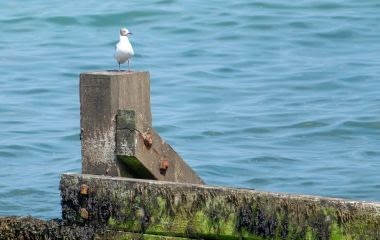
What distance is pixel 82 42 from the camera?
21.3 m

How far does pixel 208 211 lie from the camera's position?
5.80 metres

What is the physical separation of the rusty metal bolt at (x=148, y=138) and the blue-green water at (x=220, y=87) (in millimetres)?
3481

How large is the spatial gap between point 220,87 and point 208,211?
10.8 m

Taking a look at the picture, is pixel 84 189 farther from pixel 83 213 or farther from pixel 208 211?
pixel 208 211

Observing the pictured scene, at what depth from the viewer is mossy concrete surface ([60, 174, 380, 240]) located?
214 inches

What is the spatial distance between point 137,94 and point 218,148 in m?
6.66

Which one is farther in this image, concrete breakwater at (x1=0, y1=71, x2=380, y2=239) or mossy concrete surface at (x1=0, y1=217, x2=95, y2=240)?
mossy concrete surface at (x1=0, y1=217, x2=95, y2=240)

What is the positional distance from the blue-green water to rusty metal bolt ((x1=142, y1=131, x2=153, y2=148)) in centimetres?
348

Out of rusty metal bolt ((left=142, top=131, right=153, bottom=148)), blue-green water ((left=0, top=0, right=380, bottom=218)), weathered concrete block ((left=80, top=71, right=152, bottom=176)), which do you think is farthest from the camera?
blue-green water ((left=0, top=0, right=380, bottom=218))

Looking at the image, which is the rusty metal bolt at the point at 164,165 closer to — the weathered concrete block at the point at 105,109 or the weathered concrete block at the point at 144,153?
the weathered concrete block at the point at 144,153

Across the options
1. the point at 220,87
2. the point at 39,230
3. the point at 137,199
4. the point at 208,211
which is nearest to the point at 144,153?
the point at 137,199

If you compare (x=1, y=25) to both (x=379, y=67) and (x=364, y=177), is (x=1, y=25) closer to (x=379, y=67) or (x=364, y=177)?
(x=379, y=67)

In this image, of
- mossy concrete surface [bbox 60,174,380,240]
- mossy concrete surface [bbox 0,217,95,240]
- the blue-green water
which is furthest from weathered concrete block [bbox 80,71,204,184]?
the blue-green water

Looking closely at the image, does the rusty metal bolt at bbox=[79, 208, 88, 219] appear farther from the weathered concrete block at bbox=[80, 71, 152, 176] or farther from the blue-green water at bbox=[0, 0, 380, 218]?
the blue-green water at bbox=[0, 0, 380, 218]
